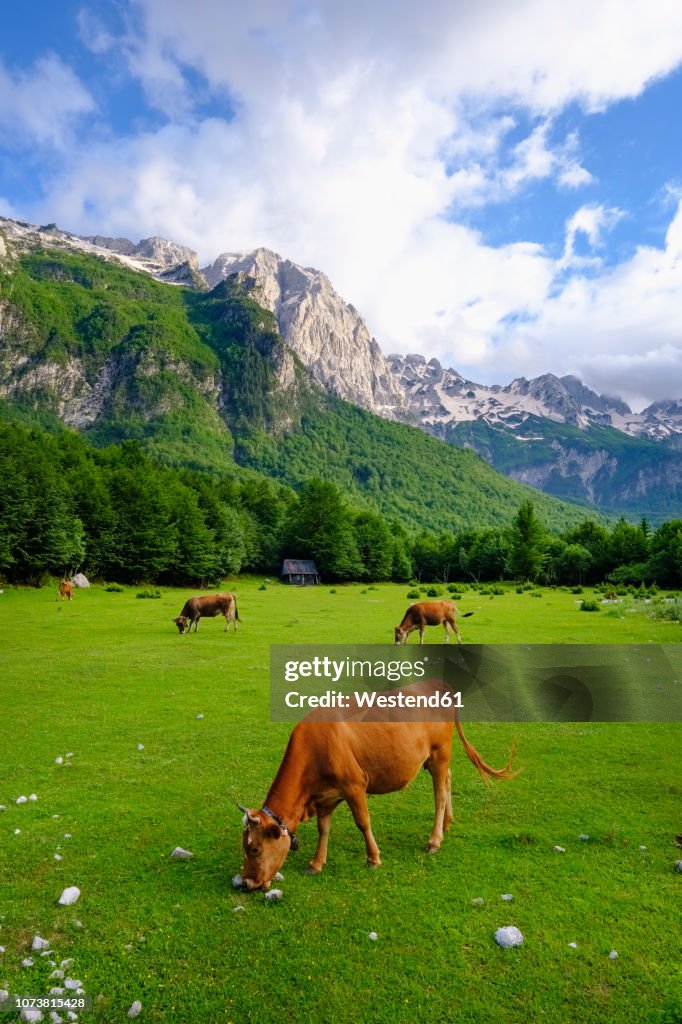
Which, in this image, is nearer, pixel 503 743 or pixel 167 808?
pixel 167 808

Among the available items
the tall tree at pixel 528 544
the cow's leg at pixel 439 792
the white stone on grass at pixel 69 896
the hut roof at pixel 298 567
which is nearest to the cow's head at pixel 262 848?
the white stone on grass at pixel 69 896

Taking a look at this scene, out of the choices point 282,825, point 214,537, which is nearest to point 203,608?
point 282,825

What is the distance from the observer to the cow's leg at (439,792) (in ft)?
27.5

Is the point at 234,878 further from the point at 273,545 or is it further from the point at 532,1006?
the point at 273,545

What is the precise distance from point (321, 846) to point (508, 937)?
2735 mm

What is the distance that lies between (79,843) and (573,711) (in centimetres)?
1349

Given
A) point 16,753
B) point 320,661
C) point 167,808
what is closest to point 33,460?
point 320,661

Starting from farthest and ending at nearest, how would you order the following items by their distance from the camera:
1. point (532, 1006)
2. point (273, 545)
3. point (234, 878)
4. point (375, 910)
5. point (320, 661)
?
point (273, 545), point (320, 661), point (234, 878), point (375, 910), point (532, 1006)

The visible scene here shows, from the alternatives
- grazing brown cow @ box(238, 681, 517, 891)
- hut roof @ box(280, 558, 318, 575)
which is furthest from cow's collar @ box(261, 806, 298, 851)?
hut roof @ box(280, 558, 318, 575)

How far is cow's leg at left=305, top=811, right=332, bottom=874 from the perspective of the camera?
770 centimetres

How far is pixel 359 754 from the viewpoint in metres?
7.72

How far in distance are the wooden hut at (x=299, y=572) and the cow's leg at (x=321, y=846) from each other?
3498 inches

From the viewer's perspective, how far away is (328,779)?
7.45 meters

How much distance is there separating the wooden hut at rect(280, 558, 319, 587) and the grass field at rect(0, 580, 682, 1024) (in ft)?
269
